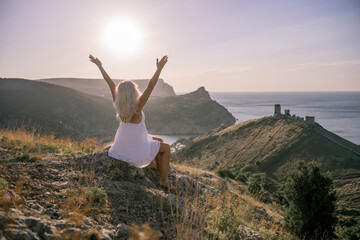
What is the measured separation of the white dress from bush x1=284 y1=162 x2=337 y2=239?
9275mm

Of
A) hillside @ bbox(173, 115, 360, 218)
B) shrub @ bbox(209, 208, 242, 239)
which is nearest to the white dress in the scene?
shrub @ bbox(209, 208, 242, 239)

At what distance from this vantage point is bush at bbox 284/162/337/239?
11.9 meters

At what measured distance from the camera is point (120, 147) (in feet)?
15.6

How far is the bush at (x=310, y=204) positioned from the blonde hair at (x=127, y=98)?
10107 millimetres

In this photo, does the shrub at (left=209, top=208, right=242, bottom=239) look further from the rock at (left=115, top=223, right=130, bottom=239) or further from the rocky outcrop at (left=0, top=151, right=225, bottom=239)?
the rock at (left=115, top=223, right=130, bottom=239)

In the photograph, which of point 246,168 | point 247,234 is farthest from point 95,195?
point 246,168

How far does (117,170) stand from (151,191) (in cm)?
92

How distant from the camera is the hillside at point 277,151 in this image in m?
33.4

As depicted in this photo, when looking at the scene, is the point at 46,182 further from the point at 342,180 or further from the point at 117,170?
the point at 342,180

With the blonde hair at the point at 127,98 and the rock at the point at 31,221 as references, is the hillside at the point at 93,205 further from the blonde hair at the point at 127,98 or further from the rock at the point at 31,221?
the blonde hair at the point at 127,98

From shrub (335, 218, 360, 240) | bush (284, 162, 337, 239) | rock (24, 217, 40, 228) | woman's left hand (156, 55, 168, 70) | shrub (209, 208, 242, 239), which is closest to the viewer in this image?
rock (24, 217, 40, 228)

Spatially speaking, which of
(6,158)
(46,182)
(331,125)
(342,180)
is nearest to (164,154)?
(46,182)

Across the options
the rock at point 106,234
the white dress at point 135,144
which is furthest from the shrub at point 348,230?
the rock at point 106,234

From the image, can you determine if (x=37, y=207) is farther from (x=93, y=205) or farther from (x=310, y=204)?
(x=310, y=204)
